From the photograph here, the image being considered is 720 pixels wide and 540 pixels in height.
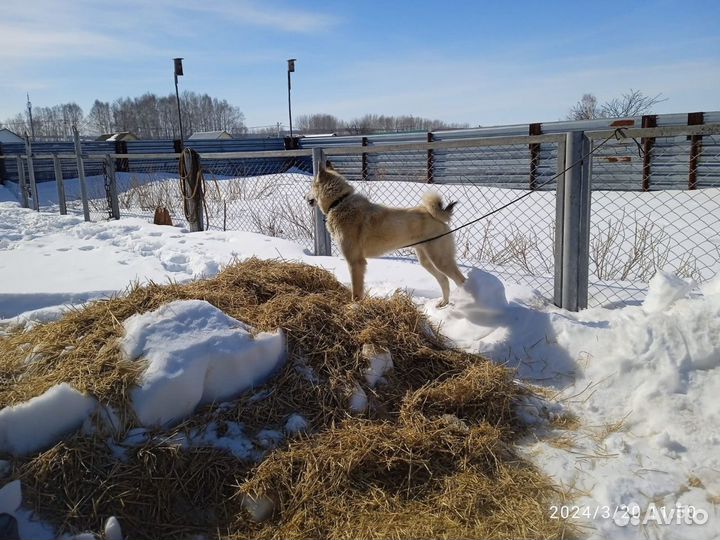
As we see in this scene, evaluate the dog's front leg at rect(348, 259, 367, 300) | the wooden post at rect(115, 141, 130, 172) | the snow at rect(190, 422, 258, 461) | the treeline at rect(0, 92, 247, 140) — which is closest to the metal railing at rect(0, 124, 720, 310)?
the wooden post at rect(115, 141, 130, 172)

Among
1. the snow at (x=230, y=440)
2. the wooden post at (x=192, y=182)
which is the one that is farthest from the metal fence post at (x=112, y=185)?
the snow at (x=230, y=440)

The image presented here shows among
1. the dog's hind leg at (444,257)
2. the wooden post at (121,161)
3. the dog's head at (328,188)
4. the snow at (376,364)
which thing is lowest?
the snow at (376,364)

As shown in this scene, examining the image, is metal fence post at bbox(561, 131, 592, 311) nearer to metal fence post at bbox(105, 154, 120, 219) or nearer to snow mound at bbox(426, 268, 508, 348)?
snow mound at bbox(426, 268, 508, 348)

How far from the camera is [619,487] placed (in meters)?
2.16

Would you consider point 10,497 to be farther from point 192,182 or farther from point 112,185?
point 112,185

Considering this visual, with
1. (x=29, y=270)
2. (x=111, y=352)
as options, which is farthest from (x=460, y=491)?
(x=29, y=270)

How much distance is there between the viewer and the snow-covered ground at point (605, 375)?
2094 millimetres

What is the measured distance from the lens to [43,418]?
7.52 ft

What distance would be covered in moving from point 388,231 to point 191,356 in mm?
2275

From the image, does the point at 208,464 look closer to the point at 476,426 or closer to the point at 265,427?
the point at 265,427

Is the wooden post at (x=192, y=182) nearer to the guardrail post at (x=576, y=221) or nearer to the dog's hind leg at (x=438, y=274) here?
the dog's hind leg at (x=438, y=274)

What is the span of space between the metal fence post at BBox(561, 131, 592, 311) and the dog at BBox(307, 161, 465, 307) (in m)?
0.88

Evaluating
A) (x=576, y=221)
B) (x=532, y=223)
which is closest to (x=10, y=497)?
(x=576, y=221)

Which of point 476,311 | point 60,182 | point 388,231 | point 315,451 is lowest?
point 315,451
